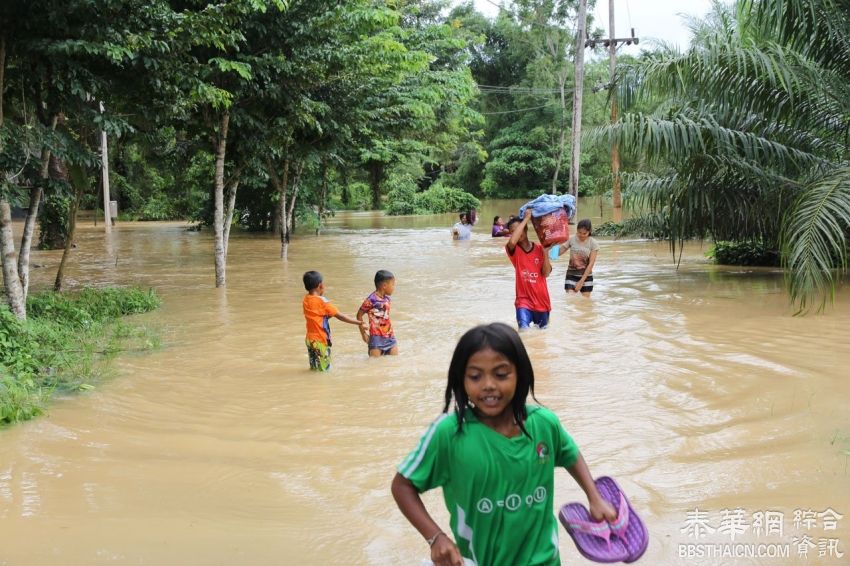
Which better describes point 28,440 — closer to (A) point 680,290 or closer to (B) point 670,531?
(B) point 670,531

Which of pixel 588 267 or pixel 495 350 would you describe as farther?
pixel 588 267

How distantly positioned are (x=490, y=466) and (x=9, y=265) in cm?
833

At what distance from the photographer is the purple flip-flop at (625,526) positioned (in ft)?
8.34

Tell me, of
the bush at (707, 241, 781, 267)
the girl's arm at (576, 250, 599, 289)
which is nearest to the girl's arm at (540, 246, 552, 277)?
the girl's arm at (576, 250, 599, 289)

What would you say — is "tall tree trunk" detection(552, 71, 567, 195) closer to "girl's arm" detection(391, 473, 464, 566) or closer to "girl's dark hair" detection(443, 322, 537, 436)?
"girl's dark hair" detection(443, 322, 537, 436)

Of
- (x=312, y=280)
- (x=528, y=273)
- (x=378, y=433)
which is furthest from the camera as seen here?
(x=528, y=273)

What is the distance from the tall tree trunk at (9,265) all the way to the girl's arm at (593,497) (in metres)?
8.36

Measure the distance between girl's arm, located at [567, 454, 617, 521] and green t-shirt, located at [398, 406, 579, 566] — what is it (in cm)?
12

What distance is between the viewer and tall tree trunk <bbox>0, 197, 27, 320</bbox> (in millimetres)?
9109

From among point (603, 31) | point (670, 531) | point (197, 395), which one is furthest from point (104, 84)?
point (603, 31)

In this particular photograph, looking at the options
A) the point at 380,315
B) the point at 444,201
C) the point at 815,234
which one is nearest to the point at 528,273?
the point at 380,315

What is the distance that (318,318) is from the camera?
25.4ft

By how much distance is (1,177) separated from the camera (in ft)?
30.3

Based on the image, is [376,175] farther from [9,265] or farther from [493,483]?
[493,483]
